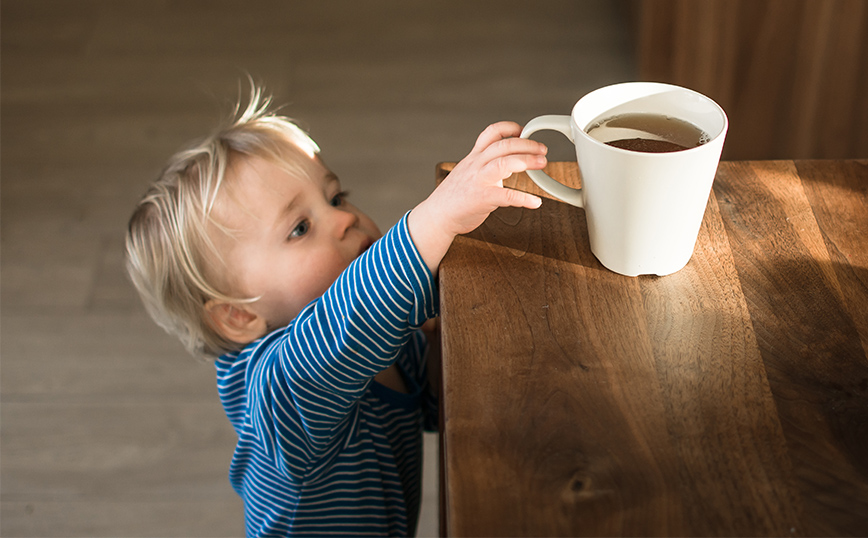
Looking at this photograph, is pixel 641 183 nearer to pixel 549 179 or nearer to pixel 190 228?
pixel 549 179

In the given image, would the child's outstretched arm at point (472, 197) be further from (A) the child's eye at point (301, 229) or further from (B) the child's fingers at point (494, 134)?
(A) the child's eye at point (301, 229)

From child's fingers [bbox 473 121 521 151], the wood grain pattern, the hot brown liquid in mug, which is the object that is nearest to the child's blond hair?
child's fingers [bbox 473 121 521 151]

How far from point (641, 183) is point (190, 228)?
0.50 meters

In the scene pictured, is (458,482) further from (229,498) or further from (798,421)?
(229,498)

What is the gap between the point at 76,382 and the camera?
1.47 m

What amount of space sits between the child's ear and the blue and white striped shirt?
1.3 inches

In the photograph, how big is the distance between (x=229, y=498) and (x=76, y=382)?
0.41m

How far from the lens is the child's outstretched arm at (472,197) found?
60 cm

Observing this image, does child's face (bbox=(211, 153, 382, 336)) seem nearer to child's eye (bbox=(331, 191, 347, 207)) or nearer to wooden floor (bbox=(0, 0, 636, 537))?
child's eye (bbox=(331, 191, 347, 207))

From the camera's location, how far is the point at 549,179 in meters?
0.61

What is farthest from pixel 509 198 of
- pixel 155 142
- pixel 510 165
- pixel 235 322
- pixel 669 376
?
pixel 155 142

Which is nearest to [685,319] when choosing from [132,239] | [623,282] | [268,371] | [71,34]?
[623,282]

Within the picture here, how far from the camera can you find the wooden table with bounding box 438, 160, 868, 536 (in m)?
0.43

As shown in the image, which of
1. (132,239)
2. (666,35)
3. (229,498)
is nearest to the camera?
(132,239)
